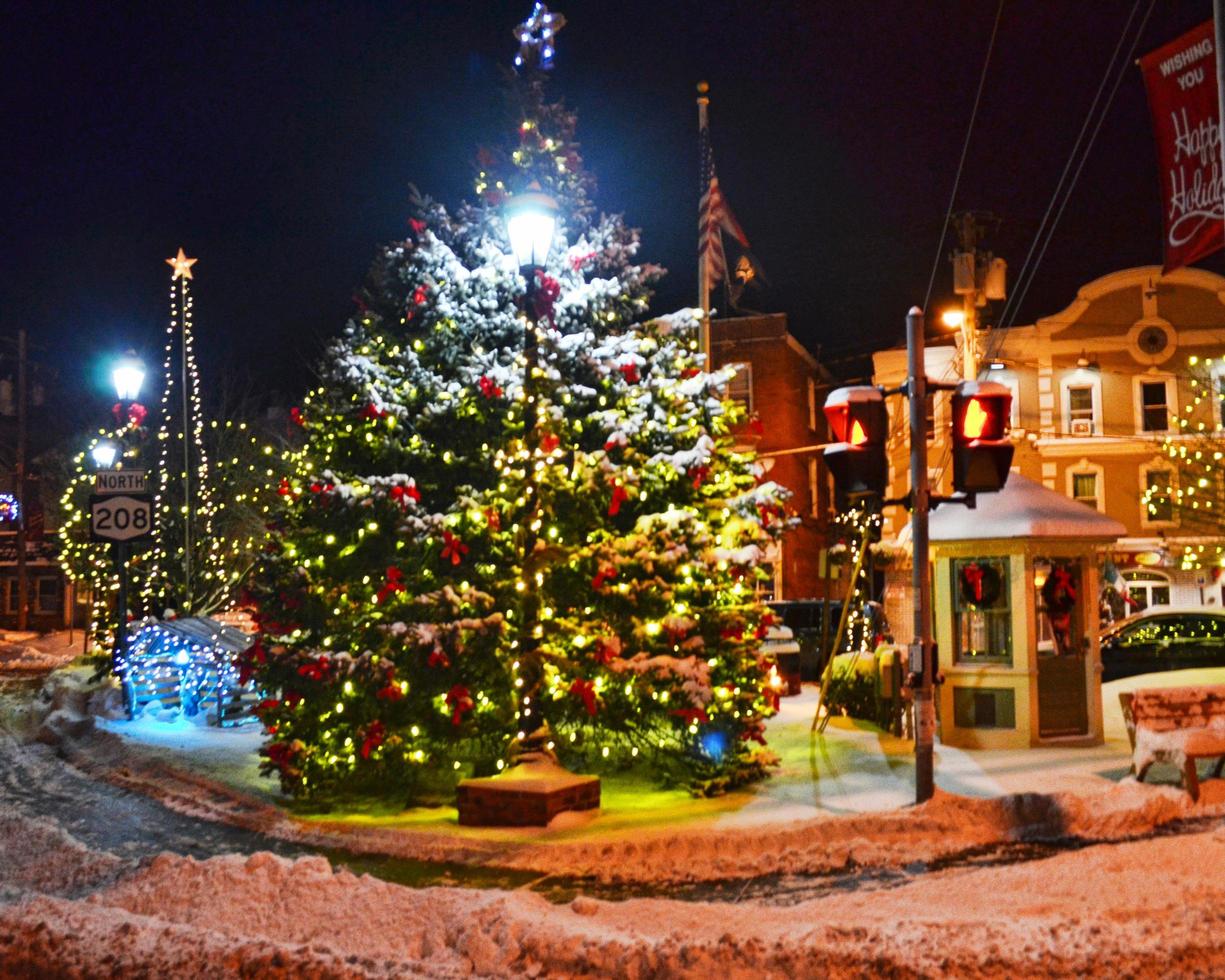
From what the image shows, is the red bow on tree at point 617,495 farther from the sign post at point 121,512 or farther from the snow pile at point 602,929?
the sign post at point 121,512

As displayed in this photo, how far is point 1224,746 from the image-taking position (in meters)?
10.4

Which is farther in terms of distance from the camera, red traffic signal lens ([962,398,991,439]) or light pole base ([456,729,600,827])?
light pole base ([456,729,600,827])

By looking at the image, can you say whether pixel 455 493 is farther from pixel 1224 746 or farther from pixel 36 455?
pixel 36 455

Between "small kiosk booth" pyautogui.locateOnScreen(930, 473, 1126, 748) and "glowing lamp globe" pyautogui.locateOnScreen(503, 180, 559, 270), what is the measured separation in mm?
5961

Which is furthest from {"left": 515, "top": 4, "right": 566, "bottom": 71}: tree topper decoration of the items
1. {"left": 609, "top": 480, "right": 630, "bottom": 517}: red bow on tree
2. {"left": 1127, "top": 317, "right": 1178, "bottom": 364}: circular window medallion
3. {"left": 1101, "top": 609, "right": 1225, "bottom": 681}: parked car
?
{"left": 1127, "top": 317, "right": 1178, "bottom": 364}: circular window medallion

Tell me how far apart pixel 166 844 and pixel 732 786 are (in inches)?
198

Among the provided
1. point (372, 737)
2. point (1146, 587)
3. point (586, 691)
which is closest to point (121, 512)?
point (372, 737)

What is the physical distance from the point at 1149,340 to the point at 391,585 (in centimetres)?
3328

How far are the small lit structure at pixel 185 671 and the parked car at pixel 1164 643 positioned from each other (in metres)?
13.6

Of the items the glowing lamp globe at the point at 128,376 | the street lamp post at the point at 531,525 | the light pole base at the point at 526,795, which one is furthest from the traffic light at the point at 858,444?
the glowing lamp globe at the point at 128,376

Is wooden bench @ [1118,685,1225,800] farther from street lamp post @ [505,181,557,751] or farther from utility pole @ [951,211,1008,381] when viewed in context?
utility pole @ [951,211,1008,381]

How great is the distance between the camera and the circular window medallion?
38156mm

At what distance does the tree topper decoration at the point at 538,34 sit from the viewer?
462 inches

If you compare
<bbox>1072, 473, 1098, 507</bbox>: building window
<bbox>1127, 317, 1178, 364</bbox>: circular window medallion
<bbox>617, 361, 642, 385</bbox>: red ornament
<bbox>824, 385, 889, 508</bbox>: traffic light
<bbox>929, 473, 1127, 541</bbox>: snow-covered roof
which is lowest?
<bbox>929, 473, 1127, 541</bbox>: snow-covered roof
